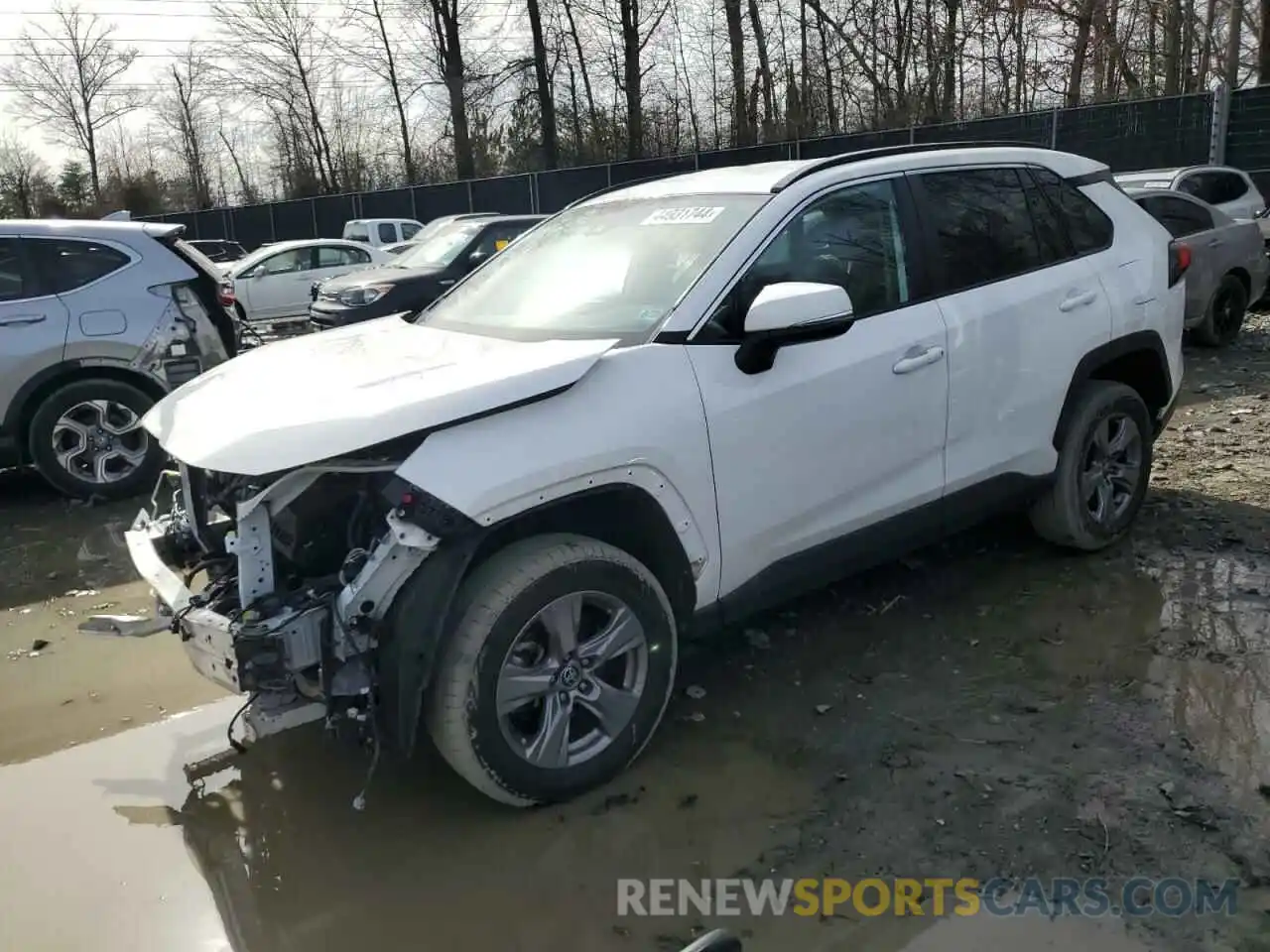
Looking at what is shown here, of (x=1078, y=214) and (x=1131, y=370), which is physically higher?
(x=1078, y=214)

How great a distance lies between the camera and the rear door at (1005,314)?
3.99 m

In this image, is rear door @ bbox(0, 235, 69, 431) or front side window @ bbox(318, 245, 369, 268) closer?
rear door @ bbox(0, 235, 69, 431)

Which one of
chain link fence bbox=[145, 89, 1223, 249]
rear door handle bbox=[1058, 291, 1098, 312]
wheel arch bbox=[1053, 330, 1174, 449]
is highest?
chain link fence bbox=[145, 89, 1223, 249]

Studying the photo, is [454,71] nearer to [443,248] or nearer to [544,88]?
[544,88]

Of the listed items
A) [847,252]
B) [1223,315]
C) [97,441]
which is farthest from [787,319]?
[1223,315]

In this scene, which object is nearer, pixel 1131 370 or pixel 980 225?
pixel 980 225

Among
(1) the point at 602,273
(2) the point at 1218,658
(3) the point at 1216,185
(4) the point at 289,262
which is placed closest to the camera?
(1) the point at 602,273

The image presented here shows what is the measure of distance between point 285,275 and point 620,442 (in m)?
14.7

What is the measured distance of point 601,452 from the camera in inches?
116

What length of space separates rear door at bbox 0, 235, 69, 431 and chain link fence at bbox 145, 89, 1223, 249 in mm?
9664

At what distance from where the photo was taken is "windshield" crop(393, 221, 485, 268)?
36.4 feet

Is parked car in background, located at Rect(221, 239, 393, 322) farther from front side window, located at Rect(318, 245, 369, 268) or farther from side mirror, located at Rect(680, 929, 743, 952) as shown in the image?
side mirror, located at Rect(680, 929, 743, 952)

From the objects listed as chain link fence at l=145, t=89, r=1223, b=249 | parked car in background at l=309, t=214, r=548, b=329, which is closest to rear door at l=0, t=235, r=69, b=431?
parked car in background at l=309, t=214, r=548, b=329

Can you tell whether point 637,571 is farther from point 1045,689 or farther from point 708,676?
point 1045,689
